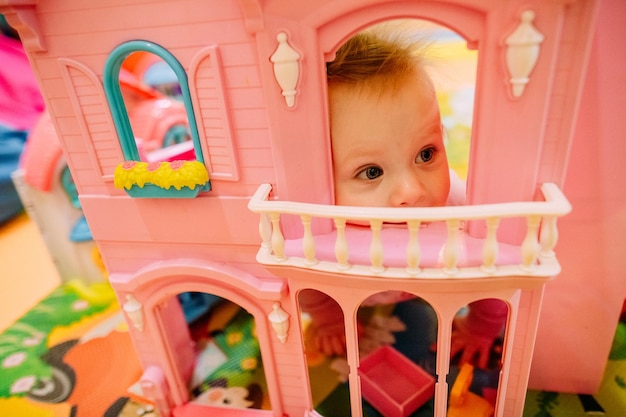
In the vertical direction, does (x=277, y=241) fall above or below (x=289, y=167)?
below

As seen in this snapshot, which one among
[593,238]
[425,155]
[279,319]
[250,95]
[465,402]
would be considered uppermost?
[250,95]

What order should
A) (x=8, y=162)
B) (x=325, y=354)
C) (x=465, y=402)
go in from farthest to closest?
(x=8, y=162) < (x=325, y=354) < (x=465, y=402)

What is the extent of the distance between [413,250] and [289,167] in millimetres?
331

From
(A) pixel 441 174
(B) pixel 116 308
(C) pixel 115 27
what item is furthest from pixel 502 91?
(B) pixel 116 308

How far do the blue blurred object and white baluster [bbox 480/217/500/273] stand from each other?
2922 millimetres

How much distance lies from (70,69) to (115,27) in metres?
0.17

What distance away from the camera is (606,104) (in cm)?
105

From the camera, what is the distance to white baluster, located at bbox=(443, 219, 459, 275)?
2.83 feet

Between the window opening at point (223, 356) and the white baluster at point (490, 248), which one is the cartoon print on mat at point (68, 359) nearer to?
the window opening at point (223, 356)

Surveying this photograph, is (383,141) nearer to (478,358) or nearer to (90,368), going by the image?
(478,358)

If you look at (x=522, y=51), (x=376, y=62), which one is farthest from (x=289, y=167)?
(x=522, y=51)

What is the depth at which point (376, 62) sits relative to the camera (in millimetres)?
1144

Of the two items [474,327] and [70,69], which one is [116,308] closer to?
[70,69]

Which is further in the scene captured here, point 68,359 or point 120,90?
point 68,359
